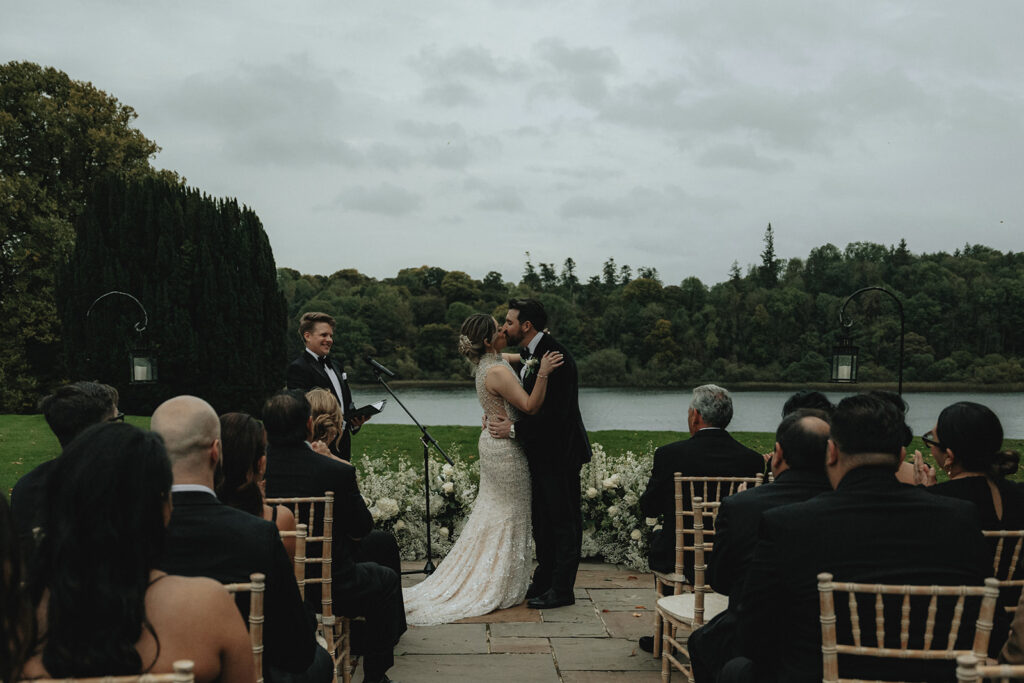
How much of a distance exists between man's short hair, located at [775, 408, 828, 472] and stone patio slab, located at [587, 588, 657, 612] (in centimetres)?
287

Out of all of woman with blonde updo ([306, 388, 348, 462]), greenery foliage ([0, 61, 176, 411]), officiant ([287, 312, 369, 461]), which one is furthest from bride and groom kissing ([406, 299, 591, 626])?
greenery foliage ([0, 61, 176, 411])

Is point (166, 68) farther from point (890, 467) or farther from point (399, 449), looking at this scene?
point (890, 467)

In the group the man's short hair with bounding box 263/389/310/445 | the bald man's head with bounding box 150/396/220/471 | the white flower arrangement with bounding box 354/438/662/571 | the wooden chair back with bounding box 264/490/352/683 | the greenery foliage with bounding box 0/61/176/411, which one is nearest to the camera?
the bald man's head with bounding box 150/396/220/471

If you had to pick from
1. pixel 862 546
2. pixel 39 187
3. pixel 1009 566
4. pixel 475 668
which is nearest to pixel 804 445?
pixel 862 546

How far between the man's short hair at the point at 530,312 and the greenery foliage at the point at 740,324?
21912 mm

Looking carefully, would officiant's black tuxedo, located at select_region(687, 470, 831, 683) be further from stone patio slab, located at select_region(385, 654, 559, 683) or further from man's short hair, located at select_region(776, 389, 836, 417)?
stone patio slab, located at select_region(385, 654, 559, 683)

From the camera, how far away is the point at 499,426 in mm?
5516

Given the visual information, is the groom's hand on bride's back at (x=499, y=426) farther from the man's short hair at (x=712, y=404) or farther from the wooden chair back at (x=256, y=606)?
the wooden chair back at (x=256, y=606)

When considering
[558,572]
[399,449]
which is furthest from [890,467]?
[399,449]

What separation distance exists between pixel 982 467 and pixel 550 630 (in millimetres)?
2951

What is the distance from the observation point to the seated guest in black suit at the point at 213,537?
2.17 metres

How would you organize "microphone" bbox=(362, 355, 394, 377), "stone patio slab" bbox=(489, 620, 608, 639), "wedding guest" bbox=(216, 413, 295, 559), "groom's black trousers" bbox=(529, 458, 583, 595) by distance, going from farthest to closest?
"microphone" bbox=(362, 355, 394, 377), "groom's black trousers" bbox=(529, 458, 583, 595), "stone patio slab" bbox=(489, 620, 608, 639), "wedding guest" bbox=(216, 413, 295, 559)

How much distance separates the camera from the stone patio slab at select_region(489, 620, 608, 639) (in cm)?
486

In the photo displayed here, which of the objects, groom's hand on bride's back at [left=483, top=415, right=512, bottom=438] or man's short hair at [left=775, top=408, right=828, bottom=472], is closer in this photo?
man's short hair at [left=775, top=408, right=828, bottom=472]
